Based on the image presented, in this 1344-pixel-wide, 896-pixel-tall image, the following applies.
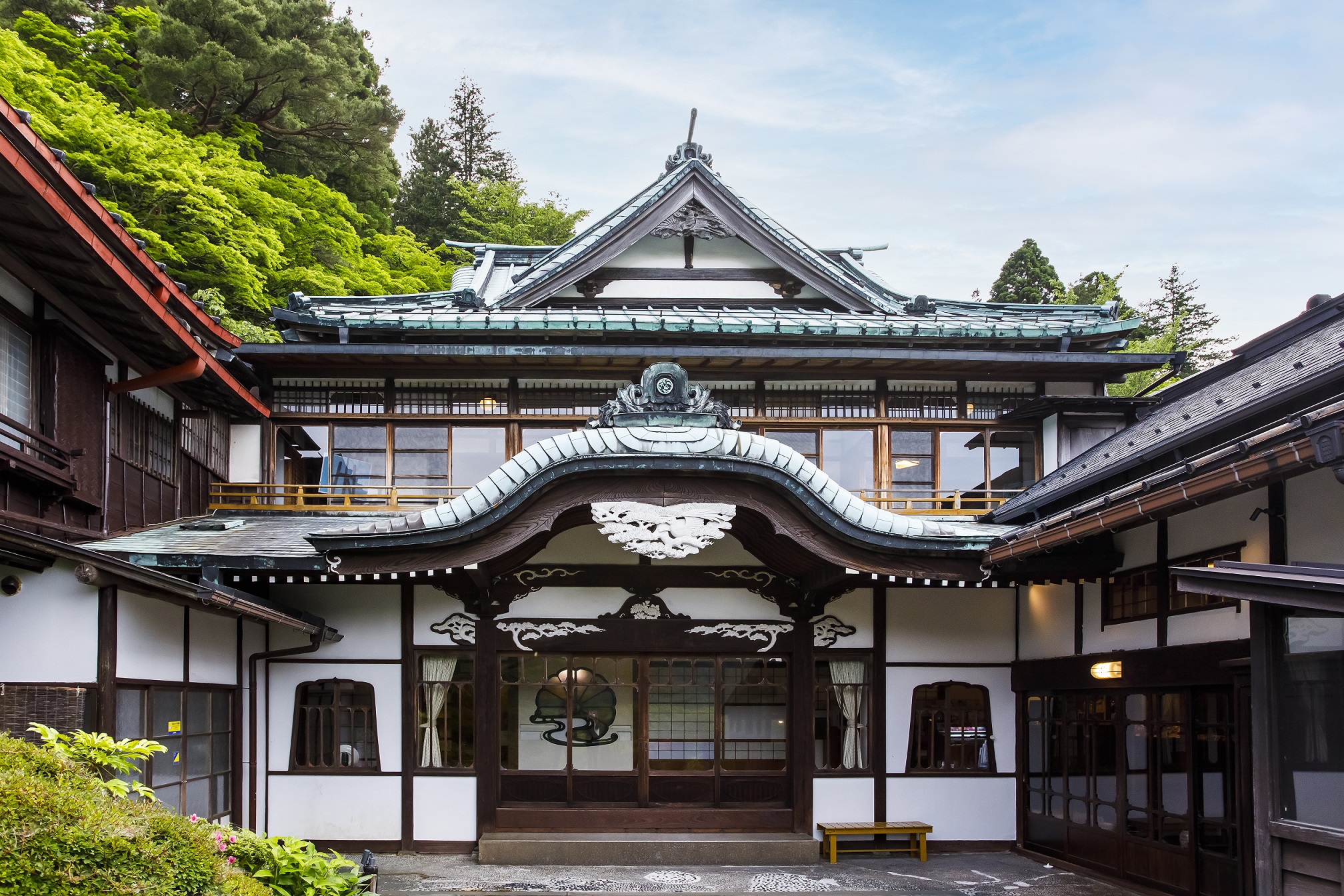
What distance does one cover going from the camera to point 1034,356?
15727mm

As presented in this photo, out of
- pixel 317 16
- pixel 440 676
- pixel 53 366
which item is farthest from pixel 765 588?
pixel 317 16

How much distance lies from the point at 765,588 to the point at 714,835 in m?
3.27

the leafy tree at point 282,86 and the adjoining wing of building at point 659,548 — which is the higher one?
the leafy tree at point 282,86

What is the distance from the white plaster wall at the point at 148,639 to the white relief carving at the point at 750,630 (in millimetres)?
6328

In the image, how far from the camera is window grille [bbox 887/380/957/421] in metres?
16.4

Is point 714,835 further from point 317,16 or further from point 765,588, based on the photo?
point 317,16

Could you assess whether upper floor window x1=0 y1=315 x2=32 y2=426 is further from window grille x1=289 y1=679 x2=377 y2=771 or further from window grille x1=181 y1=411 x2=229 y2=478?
window grille x1=289 y1=679 x2=377 y2=771

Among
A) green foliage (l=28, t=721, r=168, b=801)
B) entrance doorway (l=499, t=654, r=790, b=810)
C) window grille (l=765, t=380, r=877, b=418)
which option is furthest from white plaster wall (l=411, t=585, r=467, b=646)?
green foliage (l=28, t=721, r=168, b=801)

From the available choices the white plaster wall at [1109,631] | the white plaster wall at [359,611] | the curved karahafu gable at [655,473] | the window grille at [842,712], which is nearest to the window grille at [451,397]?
the white plaster wall at [359,611]

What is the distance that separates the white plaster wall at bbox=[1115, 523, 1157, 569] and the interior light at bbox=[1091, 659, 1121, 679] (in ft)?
3.49

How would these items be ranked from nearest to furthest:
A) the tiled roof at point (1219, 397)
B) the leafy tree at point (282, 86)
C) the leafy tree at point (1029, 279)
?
the tiled roof at point (1219, 397)
the leafy tree at point (282, 86)
the leafy tree at point (1029, 279)

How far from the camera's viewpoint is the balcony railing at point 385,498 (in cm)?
1545

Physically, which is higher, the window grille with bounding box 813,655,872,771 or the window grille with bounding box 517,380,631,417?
the window grille with bounding box 517,380,631,417

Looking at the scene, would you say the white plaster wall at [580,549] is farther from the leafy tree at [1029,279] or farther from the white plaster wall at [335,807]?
the leafy tree at [1029,279]
